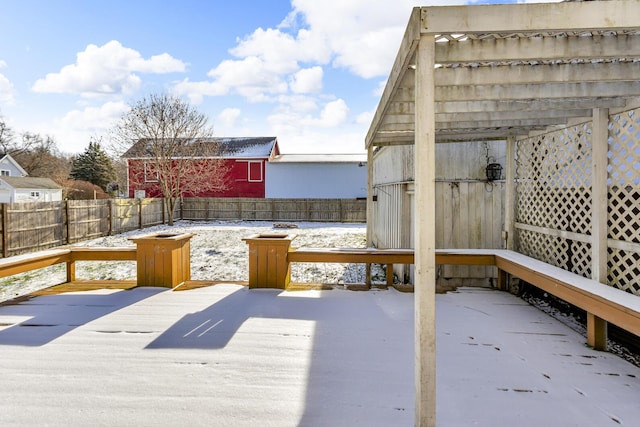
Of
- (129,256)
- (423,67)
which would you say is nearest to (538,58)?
(423,67)

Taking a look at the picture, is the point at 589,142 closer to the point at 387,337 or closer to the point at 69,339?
the point at 387,337

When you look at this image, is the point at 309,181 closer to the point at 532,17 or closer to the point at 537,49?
the point at 537,49

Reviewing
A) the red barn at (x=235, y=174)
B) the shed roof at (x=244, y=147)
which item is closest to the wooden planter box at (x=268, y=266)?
the shed roof at (x=244, y=147)

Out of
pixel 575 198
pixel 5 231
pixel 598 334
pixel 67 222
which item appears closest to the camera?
pixel 598 334

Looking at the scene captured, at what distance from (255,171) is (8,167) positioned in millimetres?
24975

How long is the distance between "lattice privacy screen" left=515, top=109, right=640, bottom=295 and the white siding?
15460mm

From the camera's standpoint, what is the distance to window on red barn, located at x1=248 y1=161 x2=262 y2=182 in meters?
20.2

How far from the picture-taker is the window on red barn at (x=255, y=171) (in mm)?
20250

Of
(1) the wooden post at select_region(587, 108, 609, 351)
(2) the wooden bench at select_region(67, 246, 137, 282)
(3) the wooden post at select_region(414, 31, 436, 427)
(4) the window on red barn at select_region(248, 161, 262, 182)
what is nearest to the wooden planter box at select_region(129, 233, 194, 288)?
Result: (2) the wooden bench at select_region(67, 246, 137, 282)

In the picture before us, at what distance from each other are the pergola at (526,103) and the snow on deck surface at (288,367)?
647 millimetres

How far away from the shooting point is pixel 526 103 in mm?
3291

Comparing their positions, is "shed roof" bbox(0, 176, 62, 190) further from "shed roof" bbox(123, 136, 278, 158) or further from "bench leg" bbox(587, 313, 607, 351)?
"bench leg" bbox(587, 313, 607, 351)

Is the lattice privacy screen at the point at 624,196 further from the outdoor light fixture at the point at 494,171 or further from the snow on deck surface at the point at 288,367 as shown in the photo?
the outdoor light fixture at the point at 494,171

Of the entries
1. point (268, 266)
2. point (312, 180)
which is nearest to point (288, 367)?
point (268, 266)
